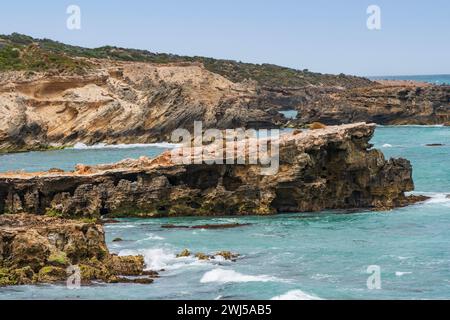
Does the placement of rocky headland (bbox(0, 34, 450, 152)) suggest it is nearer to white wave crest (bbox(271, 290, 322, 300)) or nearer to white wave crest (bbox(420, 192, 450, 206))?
white wave crest (bbox(420, 192, 450, 206))

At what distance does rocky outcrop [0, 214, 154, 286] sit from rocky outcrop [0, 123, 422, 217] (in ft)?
42.9

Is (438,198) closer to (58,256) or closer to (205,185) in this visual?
(205,185)

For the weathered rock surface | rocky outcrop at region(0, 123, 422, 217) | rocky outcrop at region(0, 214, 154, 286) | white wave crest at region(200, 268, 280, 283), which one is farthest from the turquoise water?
the weathered rock surface

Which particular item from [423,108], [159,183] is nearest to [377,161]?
[159,183]

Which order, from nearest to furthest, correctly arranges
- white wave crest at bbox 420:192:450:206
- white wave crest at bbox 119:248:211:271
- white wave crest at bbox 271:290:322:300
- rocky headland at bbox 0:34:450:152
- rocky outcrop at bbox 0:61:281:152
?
white wave crest at bbox 271:290:322:300 < white wave crest at bbox 119:248:211:271 < white wave crest at bbox 420:192:450:206 < rocky outcrop at bbox 0:61:281:152 < rocky headland at bbox 0:34:450:152

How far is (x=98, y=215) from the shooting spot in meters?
43.5

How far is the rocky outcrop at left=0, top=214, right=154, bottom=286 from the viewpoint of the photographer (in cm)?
2777

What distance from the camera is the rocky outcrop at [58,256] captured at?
27766mm

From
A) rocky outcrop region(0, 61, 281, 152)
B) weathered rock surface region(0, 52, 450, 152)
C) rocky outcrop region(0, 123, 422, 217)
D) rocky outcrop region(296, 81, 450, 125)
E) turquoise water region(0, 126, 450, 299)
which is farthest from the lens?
rocky outcrop region(296, 81, 450, 125)

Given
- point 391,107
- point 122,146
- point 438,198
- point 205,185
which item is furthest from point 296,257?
point 391,107

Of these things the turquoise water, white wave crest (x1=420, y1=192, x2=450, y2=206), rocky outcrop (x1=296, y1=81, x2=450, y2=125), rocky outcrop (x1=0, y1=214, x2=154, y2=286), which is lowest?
the turquoise water

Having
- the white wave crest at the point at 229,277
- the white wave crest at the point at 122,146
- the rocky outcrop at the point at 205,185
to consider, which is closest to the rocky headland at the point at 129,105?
the white wave crest at the point at 122,146

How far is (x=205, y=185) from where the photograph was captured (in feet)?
148
